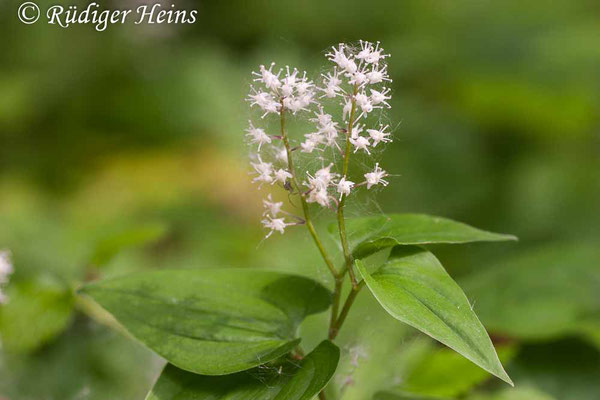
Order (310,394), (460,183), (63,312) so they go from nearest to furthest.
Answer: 1. (310,394)
2. (63,312)
3. (460,183)

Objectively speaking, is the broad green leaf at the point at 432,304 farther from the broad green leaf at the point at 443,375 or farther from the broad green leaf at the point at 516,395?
the broad green leaf at the point at 516,395

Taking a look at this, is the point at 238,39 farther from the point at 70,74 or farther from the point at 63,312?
the point at 63,312

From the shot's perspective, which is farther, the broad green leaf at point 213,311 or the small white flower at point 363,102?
the broad green leaf at point 213,311

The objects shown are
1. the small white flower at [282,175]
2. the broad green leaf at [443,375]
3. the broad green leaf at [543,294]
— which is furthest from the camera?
the broad green leaf at [543,294]

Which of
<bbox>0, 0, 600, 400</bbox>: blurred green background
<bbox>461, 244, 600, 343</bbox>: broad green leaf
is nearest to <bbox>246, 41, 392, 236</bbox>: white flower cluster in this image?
Answer: <bbox>0, 0, 600, 400</bbox>: blurred green background

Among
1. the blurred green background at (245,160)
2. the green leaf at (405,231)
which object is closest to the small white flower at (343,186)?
the green leaf at (405,231)

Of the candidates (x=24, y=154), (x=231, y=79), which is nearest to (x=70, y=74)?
(x=24, y=154)
